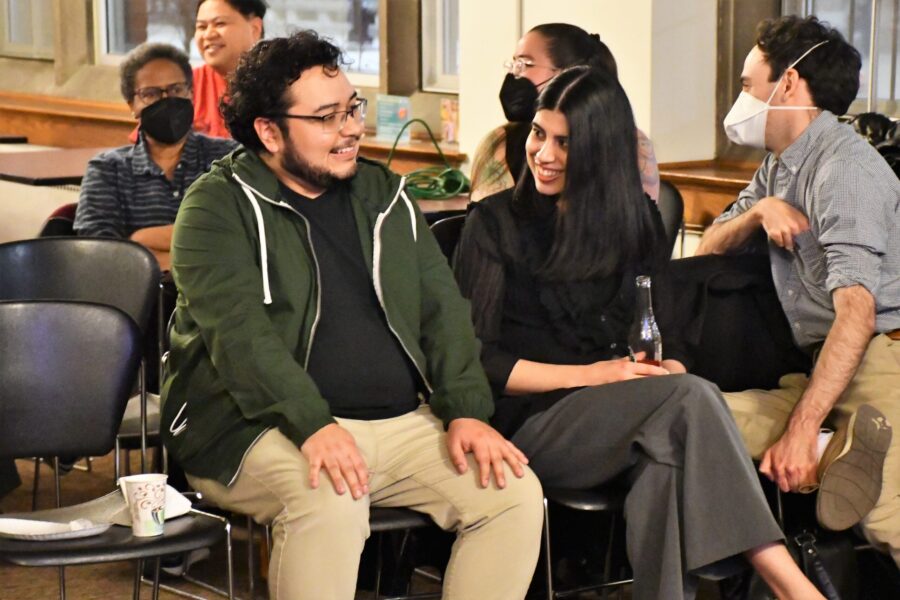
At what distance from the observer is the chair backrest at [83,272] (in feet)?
11.1

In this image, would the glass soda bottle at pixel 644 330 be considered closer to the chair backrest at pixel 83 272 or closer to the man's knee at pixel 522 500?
the man's knee at pixel 522 500

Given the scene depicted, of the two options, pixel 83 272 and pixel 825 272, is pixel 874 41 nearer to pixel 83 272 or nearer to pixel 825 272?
pixel 825 272

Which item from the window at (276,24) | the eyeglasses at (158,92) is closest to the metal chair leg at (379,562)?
the eyeglasses at (158,92)

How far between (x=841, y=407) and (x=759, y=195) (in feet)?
1.91

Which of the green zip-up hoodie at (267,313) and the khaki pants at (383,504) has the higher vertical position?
the green zip-up hoodie at (267,313)

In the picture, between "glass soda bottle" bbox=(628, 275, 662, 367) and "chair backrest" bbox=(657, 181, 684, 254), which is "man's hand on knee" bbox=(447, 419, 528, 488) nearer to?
"glass soda bottle" bbox=(628, 275, 662, 367)

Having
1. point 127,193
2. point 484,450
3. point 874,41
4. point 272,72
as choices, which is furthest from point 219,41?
point 484,450

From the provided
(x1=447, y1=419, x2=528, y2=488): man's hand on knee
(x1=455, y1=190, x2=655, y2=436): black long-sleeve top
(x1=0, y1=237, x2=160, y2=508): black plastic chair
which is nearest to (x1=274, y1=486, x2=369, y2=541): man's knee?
(x1=447, y1=419, x2=528, y2=488): man's hand on knee

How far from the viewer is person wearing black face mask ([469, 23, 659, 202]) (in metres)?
3.71

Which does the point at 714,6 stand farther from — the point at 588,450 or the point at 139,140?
the point at 588,450

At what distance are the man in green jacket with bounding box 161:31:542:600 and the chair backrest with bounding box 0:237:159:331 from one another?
0.47 m

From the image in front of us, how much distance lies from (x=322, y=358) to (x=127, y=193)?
1.44 metres

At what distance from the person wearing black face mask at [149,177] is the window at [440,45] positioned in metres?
1.97

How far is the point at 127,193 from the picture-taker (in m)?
A: 4.09
